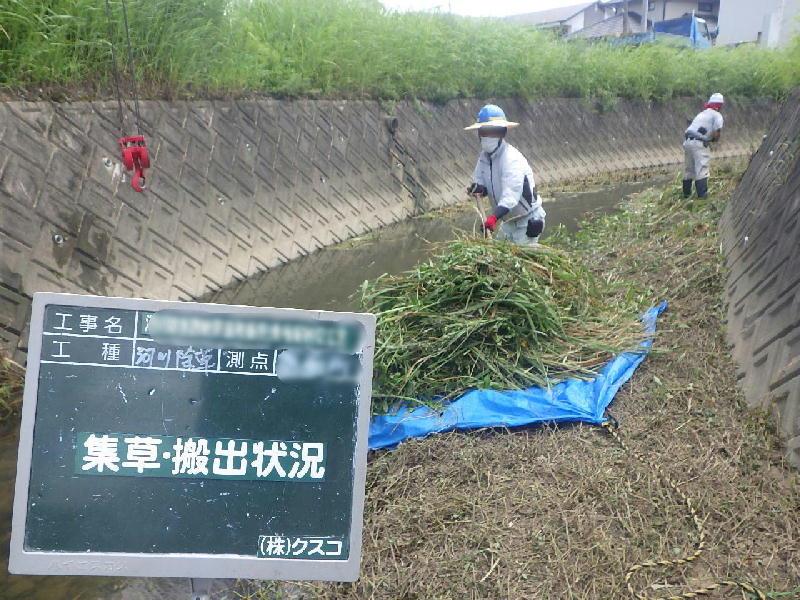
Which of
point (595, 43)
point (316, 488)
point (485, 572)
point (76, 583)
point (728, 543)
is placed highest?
point (595, 43)

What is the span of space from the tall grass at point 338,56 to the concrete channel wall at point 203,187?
0.39 metres

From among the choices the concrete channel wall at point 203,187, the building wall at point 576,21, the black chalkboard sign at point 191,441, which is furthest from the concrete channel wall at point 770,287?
the building wall at point 576,21

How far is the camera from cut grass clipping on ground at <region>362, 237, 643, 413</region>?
183 inches

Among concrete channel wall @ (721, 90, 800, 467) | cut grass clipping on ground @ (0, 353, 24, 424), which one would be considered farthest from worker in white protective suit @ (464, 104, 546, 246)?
cut grass clipping on ground @ (0, 353, 24, 424)

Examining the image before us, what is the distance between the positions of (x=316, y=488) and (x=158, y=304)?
71cm

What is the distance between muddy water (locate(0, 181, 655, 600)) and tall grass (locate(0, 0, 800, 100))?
2.68 meters

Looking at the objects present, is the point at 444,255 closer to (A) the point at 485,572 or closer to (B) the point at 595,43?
(A) the point at 485,572

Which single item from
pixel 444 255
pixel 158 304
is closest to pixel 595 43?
pixel 444 255

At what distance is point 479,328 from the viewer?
4695 mm

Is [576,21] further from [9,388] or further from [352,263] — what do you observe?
[9,388]

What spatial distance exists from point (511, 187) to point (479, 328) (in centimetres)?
244

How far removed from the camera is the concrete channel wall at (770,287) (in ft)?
13.1

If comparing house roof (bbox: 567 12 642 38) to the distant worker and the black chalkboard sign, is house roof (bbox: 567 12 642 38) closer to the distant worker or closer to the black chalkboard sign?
the distant worker

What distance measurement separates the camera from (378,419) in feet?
14.6
